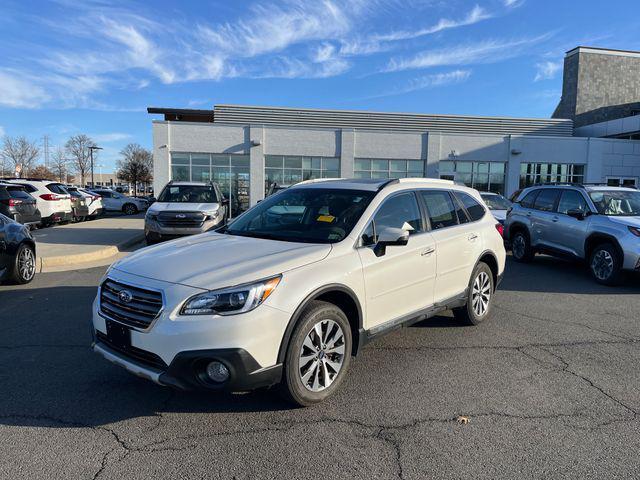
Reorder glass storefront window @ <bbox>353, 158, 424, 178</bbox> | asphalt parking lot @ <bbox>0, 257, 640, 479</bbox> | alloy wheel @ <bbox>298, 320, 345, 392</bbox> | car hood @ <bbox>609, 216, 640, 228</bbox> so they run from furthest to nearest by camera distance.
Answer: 1. glass storefront window @ <bbox>353, 158, 424, 178</bbox>
2. car hood @ <bbox>609, 216, 640, 228</bbox>
3. alloy wheel @ <bbox>298, 320, 345, 392</bbox>
4. asphalt parking lot @ <bbox>0, 257, 640, 479</bbox>

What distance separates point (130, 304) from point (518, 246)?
9.70 metres

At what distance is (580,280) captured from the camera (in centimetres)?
893

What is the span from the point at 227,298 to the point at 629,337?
15.8ft

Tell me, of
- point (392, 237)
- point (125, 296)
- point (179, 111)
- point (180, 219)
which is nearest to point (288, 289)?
point (392, 237)

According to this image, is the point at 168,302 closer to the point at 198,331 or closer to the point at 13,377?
the point at 198,331

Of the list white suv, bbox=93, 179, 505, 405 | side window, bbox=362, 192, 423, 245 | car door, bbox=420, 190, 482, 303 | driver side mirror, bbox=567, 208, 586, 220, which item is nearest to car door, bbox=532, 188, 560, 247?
driver side mirror, bbox=567, 208, 586, 220

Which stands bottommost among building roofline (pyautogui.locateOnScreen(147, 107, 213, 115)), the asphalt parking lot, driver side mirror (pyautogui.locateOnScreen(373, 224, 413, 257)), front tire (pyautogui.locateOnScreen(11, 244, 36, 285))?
the asphalt parking lot

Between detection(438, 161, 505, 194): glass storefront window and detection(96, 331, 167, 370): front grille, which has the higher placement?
detection(438, 161, 505, 194): glass storefront window

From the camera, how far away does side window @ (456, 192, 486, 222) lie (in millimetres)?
5818

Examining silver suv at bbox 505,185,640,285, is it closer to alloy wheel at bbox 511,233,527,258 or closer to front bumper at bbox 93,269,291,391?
alloy wheel at bbox 511,233,527,258

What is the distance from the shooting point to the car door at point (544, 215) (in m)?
9.99

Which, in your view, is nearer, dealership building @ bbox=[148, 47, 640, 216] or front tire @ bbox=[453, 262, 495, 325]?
front tire @ bbox=[453, 262, 495, 325]

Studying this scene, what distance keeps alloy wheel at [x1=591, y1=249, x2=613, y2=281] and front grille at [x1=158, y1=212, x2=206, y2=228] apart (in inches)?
332

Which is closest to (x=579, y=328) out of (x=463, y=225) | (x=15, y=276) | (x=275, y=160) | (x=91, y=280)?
(x=463, y=225)
